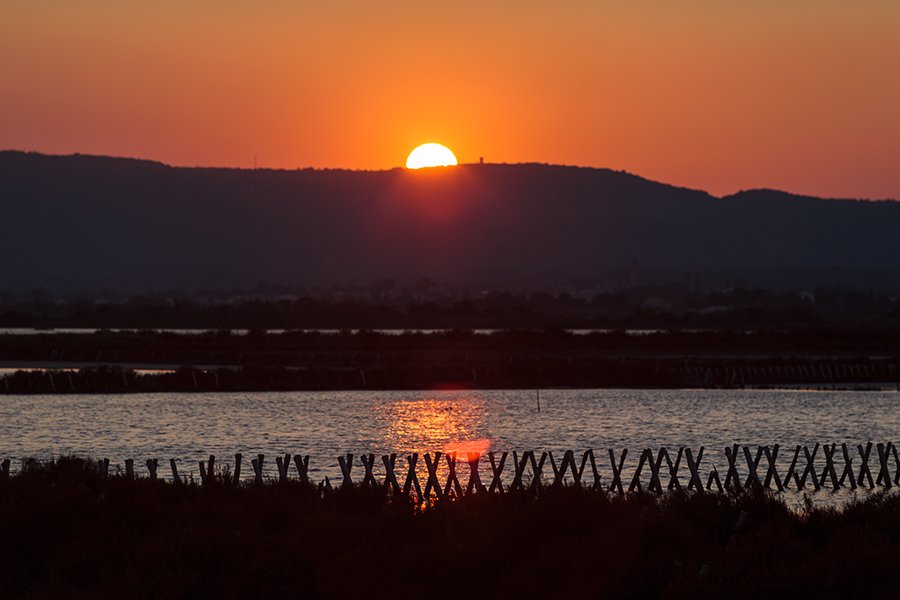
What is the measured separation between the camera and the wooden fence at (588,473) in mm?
18781

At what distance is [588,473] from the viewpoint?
89.1 ft

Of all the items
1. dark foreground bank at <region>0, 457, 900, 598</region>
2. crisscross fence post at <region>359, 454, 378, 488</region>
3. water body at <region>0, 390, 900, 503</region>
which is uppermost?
crisscross fence post at <region>359, 454, 378, 488</region>

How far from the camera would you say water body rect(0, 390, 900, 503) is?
33.1 m

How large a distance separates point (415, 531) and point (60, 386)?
4563 centimetres

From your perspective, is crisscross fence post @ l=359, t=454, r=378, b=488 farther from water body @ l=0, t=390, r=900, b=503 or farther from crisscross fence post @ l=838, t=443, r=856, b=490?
crisscross fence post @ l=838, t=443, r=856, b=490

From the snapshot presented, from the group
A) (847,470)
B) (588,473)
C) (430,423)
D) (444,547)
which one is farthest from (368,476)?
(430,423)

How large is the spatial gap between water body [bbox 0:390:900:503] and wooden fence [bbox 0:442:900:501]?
603 millimetres

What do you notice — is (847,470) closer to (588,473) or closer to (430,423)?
(588,473)

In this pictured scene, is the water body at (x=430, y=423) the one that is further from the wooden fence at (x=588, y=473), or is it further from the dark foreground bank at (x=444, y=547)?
the dark foreground bank at (x=444, y=547)

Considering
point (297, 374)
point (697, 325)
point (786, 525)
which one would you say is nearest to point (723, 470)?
point (786, 525)

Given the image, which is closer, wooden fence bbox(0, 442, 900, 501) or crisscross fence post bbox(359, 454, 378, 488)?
crisscross fence post bbox(359, 454, 378, 488)

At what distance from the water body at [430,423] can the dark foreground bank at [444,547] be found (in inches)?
379

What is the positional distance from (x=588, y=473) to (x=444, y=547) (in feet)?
46.4

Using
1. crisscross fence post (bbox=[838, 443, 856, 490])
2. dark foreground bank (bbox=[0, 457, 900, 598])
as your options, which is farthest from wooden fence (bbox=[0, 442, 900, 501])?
dark foreground bank (bbox=[0, 457, 900, 598])
